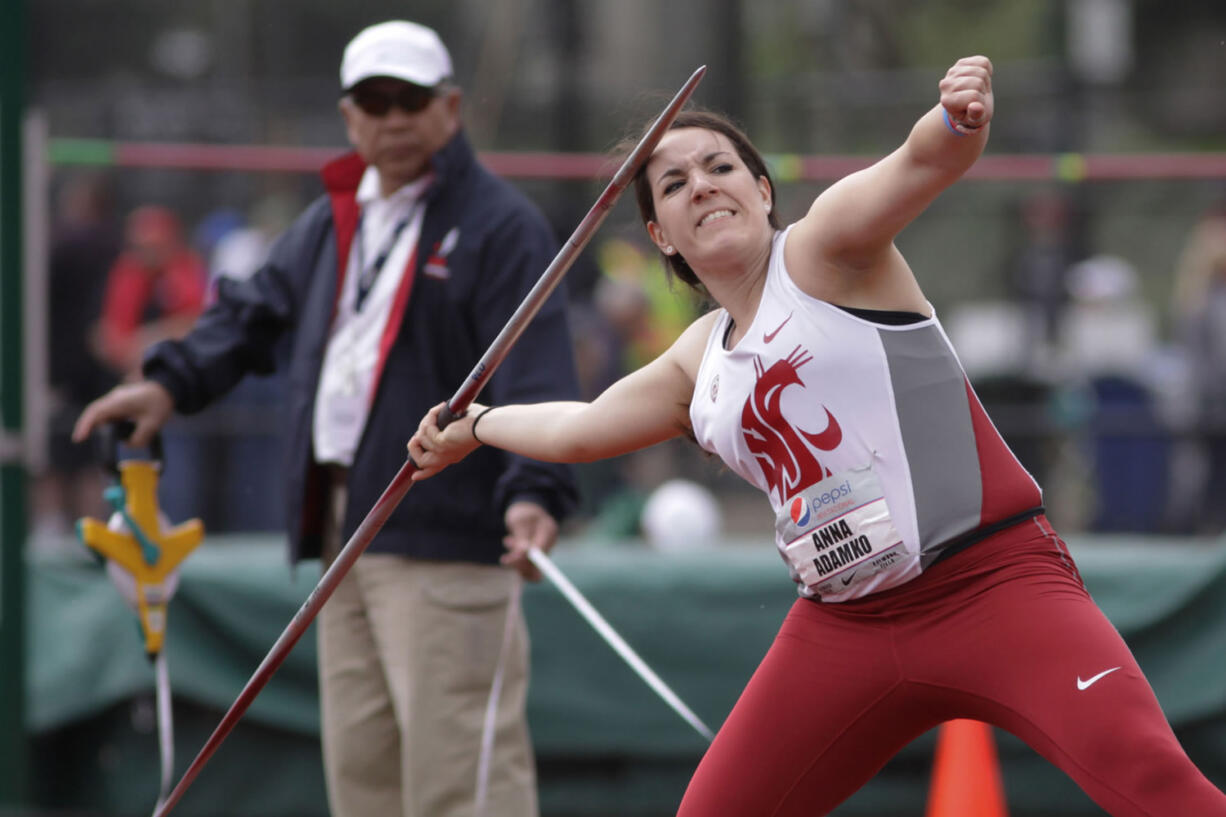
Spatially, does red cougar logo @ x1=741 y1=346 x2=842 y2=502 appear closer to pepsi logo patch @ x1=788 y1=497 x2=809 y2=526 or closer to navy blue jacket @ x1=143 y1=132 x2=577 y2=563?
pepsi logo patch @ x1=788 y1=497 x2=809 y2=526

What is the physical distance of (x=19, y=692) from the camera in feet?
18.6

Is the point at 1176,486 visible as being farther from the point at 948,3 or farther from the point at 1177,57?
the point at 948,3

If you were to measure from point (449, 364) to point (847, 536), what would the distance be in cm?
151

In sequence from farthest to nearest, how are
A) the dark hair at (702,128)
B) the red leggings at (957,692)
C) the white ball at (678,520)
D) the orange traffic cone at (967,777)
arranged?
the white ball at (678,520), the orange traffic cone at (967,777), the dark hair at (702,128), the red leggings at (957,692)

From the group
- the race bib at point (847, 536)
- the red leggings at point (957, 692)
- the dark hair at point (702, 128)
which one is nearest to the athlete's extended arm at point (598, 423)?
the dark hair at point (702, 128)

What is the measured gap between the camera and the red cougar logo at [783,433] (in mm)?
3139

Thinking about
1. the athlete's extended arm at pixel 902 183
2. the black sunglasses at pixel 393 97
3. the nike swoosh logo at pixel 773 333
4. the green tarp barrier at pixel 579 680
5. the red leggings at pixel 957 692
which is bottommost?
the green tarp barrier at pixel 579 680

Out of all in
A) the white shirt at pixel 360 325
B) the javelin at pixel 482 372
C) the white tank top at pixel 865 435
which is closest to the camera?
the white tank top at pixel 865 435

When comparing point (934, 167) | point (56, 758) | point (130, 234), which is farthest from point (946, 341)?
point (130, 234)

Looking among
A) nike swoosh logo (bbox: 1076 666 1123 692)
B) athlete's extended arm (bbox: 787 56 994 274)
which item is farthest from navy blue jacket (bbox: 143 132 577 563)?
nike swoosh logo (bbox: 1076 666 1123 692)

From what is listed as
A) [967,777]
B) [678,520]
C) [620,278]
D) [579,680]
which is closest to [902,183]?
[967,777]

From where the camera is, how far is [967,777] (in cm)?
490

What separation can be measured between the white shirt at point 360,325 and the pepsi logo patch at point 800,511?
1468 mm

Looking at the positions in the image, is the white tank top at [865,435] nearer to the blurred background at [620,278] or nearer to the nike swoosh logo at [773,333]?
the nike swoosh logo at [773,333]
